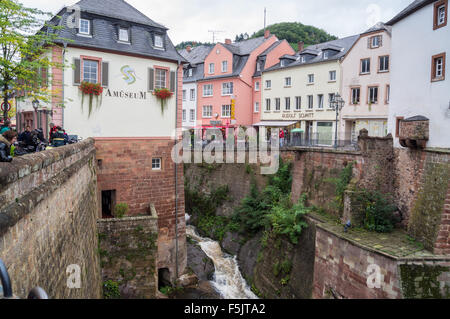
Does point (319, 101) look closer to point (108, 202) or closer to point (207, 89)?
Answer: point (207, 89)

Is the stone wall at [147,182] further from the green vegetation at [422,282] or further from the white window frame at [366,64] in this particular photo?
the white window frame at [366,64]

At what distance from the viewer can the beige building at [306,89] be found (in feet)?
102

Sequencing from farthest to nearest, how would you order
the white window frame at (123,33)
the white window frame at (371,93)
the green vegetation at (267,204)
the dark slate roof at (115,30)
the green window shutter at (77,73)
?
the white window frame at (371,93) < the green vegetation at (267,204) < the white window frame at (123,33) < the dark slate roof at (115,30) < the green window shutter at (77,73)

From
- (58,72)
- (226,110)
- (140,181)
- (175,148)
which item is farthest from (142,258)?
(226,110)

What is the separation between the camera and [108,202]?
704 inches

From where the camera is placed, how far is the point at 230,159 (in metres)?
27.7

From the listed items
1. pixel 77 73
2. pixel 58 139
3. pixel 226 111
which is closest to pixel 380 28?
pixel 226 111

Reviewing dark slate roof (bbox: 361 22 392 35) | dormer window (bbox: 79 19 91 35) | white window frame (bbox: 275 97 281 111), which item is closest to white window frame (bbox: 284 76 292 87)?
white window frame (bbox: 275 97 281 111)

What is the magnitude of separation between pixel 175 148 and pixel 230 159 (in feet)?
32.0

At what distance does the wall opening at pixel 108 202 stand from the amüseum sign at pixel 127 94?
14.9 feet

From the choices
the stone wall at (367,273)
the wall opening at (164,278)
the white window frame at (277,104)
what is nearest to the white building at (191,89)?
the white window frame at (277,104)

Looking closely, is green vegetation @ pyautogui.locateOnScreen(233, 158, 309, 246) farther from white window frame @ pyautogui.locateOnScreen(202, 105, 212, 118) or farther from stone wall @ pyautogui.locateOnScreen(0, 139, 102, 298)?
white window frame @ pyautogui.locateOnScreen(202, 105, 212, 118)

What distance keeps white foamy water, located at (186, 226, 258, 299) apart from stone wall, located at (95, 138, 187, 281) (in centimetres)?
238

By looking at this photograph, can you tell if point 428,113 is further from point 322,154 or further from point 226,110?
point 226,110
